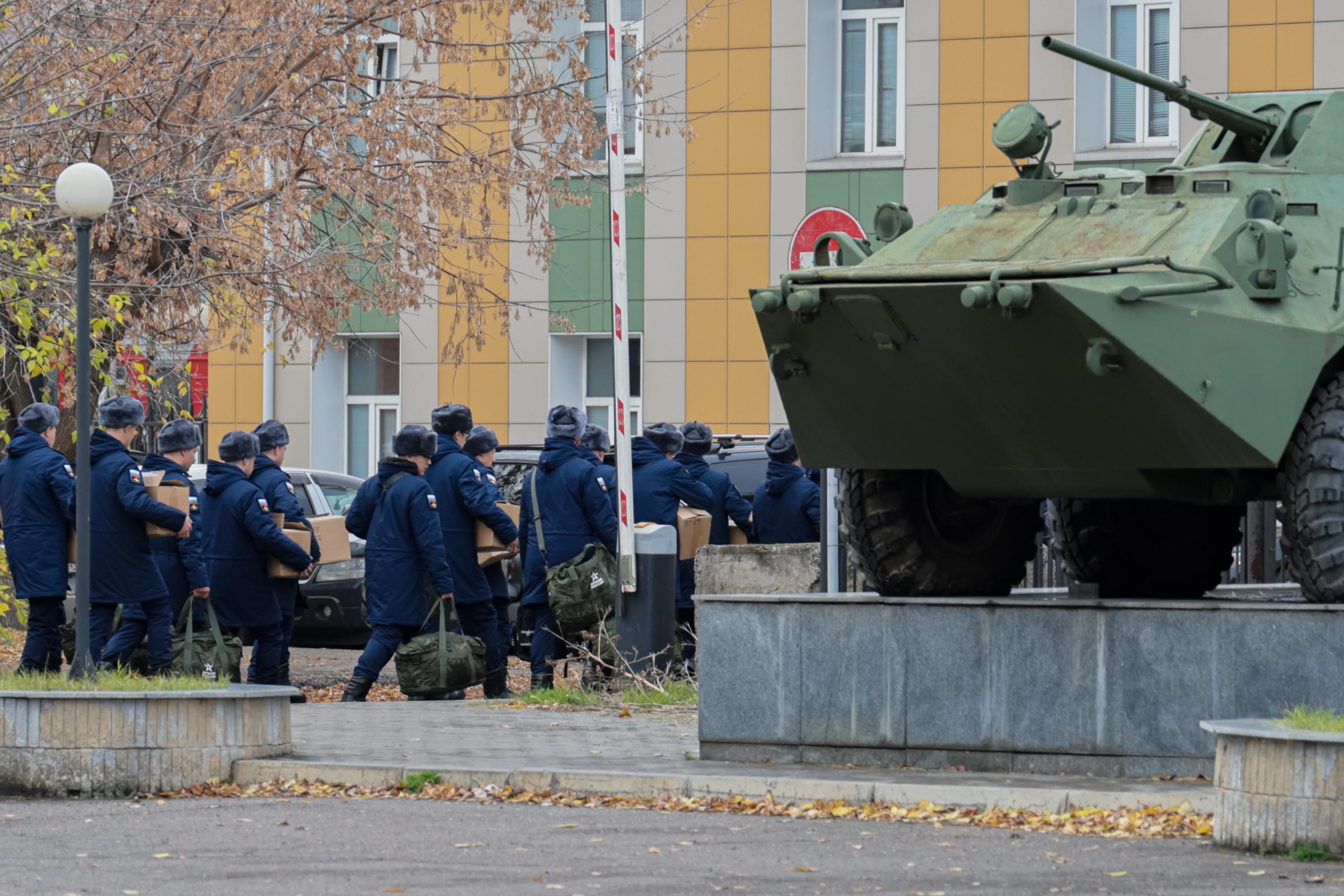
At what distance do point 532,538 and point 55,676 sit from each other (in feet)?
16.7

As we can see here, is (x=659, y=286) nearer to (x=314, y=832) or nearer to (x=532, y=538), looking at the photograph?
(x=532, y=538)

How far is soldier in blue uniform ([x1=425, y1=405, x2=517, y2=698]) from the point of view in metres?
14.8

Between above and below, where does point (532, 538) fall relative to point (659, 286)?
below

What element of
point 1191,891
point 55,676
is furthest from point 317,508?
point 1191,891

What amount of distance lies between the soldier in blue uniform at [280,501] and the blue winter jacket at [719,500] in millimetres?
2800

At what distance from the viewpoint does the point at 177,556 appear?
14250mm

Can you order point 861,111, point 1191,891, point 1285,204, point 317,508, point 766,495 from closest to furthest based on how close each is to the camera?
point 1191,891, point 1285,204, point 766,495, point 317,508, point 861,111

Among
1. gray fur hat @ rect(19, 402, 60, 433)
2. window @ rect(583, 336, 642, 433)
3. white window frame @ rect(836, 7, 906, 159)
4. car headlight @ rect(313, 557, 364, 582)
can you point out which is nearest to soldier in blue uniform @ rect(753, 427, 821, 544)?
car headlight @ rect(313, 557, 364, 582)

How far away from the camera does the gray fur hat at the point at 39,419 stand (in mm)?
13898

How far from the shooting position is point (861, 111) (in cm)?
2619

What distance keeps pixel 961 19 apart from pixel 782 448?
10.1m

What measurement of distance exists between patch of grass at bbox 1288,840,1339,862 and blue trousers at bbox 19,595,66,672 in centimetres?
782

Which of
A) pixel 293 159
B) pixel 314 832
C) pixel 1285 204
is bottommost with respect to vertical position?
pixel 314 832

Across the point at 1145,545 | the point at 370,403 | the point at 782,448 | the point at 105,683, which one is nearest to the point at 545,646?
the point at 782,448
